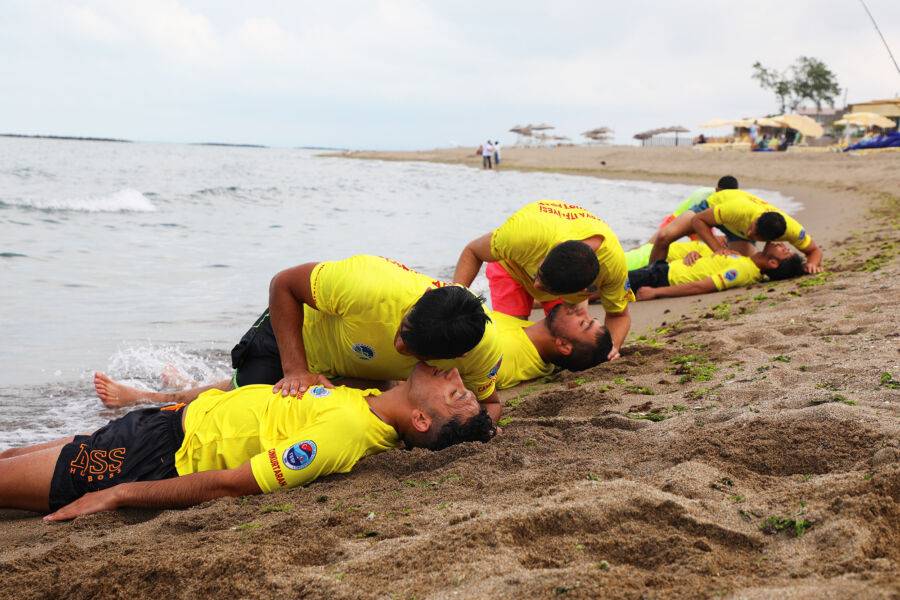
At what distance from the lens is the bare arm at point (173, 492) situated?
3029 millimetres

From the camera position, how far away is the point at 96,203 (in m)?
17.3

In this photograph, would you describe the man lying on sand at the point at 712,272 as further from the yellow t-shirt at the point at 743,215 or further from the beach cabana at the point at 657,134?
the beach cabana at the point at 657,134

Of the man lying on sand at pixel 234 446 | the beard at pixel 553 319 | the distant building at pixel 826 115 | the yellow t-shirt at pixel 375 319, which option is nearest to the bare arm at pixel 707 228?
the beard at pixel 553 319

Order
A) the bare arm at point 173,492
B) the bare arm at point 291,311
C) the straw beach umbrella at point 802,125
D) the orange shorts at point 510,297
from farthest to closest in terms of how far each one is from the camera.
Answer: the straw beach umbrella at point 802,125 < the orange shorts at point 510,297 < the bare arm at point 291,311 < the bare arm at point 173,492

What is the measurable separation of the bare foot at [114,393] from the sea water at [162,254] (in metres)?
0.09

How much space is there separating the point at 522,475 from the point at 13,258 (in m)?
9.36

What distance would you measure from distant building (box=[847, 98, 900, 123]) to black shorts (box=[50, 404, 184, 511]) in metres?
41.7

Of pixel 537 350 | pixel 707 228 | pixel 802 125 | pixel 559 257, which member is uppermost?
pixel 802 125

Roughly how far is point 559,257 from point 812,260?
4404 millimetres

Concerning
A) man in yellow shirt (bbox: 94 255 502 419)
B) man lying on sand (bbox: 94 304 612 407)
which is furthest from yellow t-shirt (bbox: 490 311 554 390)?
man in yellow shirt (bbox: 94 255 502 419)

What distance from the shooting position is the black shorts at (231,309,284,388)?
13.4ft

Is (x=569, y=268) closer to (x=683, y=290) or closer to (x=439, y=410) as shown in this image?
(x=439, y=410)

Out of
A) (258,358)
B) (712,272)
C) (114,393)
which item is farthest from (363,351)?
(712,272)

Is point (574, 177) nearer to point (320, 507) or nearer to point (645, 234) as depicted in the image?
point (645, 234)
